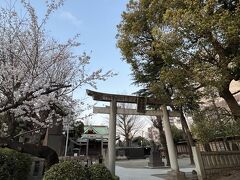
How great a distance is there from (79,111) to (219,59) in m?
6.41

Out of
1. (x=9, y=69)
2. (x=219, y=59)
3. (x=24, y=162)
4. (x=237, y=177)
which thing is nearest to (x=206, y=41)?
(x=219, y=59)

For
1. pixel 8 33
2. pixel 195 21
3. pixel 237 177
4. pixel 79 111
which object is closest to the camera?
pixel 8 33

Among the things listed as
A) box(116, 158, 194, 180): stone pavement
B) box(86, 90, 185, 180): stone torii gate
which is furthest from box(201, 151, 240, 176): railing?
box(116, 158, 194, 180): stone pavement

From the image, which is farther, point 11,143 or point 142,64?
point 142,64

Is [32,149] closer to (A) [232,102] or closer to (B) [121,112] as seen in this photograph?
(B) [121,112]

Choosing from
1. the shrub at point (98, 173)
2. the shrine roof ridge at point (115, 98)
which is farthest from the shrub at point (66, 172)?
the shrine roof ridge at point (115, 98)

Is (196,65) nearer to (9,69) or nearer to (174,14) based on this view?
(174,14)

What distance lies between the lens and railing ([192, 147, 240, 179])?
876 centimetres

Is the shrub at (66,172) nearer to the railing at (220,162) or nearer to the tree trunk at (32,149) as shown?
the tree trunk at (32,149)

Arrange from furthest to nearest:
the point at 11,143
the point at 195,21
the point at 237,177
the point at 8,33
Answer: the point at 237,177 < the point at 195,21 < the point at 8,33 < the point at 11,143

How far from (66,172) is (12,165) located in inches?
110

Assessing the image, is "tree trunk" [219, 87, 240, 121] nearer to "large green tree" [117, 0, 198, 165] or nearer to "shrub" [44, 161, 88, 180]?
"large green tree" [117, 0, 198, 165]

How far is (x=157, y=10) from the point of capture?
9.34 metres

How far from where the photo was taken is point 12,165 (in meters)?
7.18
